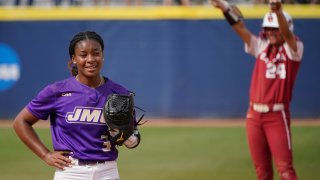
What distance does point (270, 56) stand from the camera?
285 inches

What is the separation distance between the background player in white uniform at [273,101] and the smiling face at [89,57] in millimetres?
2594

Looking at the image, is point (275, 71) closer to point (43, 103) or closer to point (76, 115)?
point (76, 115)

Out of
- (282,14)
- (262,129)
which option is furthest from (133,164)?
(282,14)

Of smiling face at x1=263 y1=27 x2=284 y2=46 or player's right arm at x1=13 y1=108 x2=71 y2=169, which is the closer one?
player's right arm at x1=13 y1=108 x2=71 y2=169

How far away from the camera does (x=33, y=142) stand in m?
5.03

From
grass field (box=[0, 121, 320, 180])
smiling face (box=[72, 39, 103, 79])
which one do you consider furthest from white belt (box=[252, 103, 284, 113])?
smiling face (box=[72, 39, 103, 79])

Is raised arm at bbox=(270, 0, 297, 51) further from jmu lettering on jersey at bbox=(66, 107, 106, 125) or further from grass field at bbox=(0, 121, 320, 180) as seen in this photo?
grass field at bbox=(0, 121, 320, 180)

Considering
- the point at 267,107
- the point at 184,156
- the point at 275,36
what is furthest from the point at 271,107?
the point at 184,156

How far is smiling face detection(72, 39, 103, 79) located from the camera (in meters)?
4.94

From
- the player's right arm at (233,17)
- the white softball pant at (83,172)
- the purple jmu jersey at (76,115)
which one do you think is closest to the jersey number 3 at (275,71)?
the player's right arm at (233,17)

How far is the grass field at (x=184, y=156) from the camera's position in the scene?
9.60 metres

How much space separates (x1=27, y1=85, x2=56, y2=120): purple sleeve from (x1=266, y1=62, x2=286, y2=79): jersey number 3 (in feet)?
9.56

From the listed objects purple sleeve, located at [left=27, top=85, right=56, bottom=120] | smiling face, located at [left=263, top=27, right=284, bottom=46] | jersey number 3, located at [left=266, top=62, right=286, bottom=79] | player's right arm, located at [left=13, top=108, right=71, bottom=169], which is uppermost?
smiling face, located at [left=263, top=27, right=284, bottom=46]

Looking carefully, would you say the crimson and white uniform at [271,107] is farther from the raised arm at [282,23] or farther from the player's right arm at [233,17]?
the player's right arm at [233,17]
